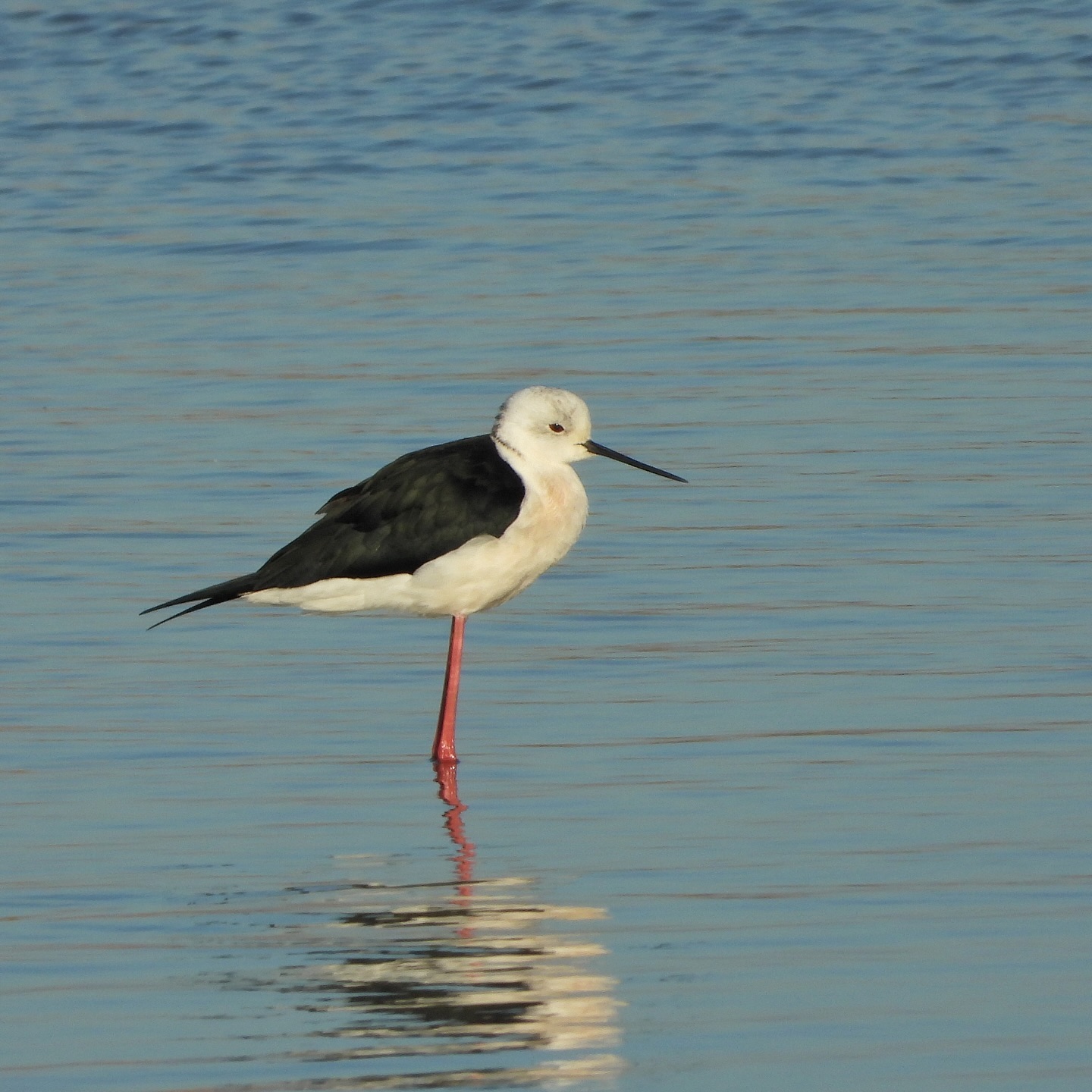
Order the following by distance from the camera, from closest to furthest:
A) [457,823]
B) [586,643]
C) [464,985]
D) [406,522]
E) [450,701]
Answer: [464,985] → [457,823] → [450,701] → [406,522] → [586,643]

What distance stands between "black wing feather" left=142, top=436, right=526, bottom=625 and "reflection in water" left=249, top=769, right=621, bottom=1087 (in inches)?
65.9

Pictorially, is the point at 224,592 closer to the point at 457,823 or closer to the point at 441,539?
the point at 441,539

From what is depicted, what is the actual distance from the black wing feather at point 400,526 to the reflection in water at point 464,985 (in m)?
1.67

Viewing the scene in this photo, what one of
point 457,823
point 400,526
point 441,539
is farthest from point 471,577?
point 457,823

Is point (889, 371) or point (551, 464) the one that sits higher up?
point (551, 464)

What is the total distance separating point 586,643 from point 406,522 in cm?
83

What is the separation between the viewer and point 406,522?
7.75 m

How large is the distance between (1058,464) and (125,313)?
5.88 m

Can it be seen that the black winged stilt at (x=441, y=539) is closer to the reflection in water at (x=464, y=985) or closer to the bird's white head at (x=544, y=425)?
the bird's white head at (x=544, y=425)

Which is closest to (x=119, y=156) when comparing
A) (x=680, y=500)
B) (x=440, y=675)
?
(x=680, y=500)


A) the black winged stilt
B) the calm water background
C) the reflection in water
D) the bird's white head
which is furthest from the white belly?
the reflection in water

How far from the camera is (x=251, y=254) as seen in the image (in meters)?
16.5

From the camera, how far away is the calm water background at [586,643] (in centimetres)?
527

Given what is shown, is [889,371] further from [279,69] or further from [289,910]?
[279,69]
